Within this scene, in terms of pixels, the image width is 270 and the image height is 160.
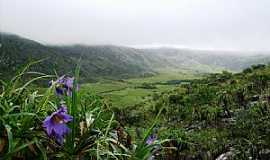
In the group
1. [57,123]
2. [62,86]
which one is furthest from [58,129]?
[62,86]

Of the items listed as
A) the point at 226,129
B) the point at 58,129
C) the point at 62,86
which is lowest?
the point at 226,129

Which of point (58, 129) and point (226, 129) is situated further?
point (226, 129)

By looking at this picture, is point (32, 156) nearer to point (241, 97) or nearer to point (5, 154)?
point (5, 154)

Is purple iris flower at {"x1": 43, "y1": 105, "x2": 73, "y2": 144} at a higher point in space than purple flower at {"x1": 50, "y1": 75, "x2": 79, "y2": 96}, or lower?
lower

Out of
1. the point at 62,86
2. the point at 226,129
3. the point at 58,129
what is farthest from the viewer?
the point at 226,129

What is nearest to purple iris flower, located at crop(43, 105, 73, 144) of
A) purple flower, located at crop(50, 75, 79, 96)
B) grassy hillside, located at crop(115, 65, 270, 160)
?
purple flower, located at crop(50, 75, 79, 96)

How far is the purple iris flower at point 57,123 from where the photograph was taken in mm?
2832

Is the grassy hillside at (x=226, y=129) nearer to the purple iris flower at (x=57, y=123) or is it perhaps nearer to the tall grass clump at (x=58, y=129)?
the tall grass clump at (x=58, y=129)

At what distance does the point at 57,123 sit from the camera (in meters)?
2.84

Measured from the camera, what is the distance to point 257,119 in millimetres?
18516

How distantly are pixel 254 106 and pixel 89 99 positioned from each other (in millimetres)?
18385

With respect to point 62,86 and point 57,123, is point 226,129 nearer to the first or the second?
point 62,86

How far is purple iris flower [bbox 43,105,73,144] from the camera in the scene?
2.83 metres

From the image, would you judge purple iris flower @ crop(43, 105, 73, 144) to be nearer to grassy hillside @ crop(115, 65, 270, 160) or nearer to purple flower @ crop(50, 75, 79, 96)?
purple flower @ crop(50, 75, 79, 96)
